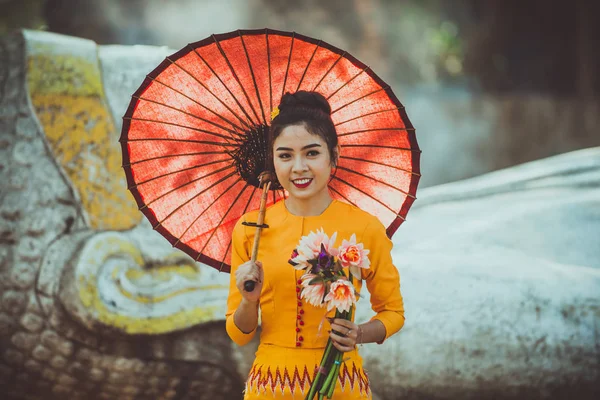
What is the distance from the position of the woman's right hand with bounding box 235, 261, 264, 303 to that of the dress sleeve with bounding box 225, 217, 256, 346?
4.4 inches

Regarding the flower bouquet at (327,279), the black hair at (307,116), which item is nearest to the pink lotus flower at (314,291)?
the flower bouquet at (327,279)

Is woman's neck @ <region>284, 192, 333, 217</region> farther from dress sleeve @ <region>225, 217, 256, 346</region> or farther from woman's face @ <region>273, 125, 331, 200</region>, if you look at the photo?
dress sleeve @ <region>225, 217, 256, 346</region>

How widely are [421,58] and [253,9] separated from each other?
6.82ft

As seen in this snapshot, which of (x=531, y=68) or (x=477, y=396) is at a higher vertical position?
(x=531, y=68)

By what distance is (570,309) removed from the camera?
263 cm

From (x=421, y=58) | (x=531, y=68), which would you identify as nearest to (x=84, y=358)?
(x=421, y=58)

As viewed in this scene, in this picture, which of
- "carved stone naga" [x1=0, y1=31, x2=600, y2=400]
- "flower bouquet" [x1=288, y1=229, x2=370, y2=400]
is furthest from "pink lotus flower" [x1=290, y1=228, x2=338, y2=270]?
"carved stone naga" [x1=0, y1=31, x2=600, y2=400]

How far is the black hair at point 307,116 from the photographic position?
1.53 m

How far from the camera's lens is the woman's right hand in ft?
4.63

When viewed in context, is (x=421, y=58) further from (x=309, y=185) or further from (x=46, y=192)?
(x=309, y=185)

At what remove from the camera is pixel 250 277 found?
1.41 m

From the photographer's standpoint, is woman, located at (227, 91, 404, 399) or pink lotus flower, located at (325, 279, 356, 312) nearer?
pink lotus flower, located at (325, 279, 356, 312)

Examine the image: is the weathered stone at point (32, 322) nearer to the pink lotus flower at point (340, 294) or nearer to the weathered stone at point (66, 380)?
the weathered stone at point (66, 380)

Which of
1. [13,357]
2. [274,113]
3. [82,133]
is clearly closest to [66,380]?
[13,357]
